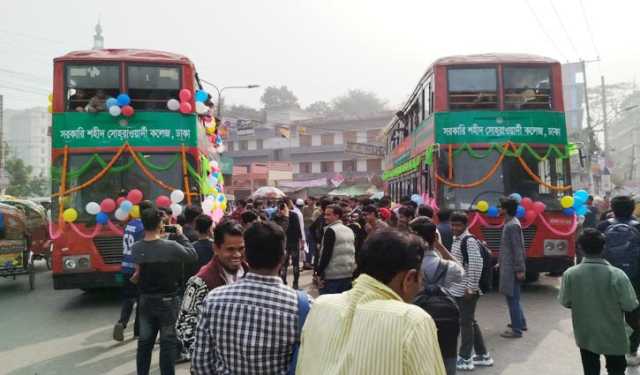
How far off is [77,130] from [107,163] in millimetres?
704

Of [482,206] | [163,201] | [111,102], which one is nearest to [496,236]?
[482,206]

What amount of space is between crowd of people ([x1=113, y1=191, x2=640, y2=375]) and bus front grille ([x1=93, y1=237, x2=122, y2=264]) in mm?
1579

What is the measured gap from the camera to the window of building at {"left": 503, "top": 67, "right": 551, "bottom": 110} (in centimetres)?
903

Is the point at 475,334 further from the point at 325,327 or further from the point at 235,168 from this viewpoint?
the point at 235,168

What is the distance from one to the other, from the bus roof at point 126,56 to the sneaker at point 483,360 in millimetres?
6475

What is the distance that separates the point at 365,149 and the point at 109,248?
38.6 m

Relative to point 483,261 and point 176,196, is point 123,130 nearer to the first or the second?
point 176,196

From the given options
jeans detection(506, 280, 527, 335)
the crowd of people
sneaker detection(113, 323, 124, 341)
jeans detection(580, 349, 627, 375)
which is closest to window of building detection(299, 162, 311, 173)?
the crowd of people

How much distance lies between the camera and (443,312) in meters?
3.00

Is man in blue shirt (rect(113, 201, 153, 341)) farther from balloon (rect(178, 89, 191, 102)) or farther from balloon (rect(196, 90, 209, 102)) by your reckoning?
balloon (rect(196, 90, 209, 102))

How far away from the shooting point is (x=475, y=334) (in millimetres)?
5297

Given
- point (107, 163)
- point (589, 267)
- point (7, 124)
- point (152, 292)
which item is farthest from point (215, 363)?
point (7, 124)

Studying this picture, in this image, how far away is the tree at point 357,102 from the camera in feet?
260

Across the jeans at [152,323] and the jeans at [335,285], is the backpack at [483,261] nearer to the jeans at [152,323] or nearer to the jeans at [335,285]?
the jeans at [335,285]
